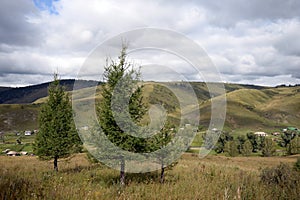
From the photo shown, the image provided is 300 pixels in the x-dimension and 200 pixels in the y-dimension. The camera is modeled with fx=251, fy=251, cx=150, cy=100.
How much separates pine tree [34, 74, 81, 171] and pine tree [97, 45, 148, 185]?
632 centimetres

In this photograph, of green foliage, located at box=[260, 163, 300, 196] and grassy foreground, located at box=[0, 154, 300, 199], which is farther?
green foliage, located at box=[260, 163, 300, 196]

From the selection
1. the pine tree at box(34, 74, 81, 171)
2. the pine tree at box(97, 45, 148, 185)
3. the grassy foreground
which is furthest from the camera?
the pine tree at box(34, 74, 81, 171)

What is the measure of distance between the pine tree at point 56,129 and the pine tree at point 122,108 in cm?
632

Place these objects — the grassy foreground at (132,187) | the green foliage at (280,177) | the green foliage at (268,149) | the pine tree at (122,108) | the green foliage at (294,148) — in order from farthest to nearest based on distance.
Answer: the green foliage at (268,149), the green foliage at (294,148), the pine tree at (122,108), the green foliage at (280,177), the grassy foreground at (132,187)

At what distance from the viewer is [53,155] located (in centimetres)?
1795

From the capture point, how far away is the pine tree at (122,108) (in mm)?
12578

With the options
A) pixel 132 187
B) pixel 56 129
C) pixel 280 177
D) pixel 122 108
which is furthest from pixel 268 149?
pixel 132 187

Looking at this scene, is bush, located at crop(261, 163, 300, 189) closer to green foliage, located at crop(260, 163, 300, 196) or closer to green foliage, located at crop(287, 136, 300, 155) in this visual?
green foliage, located at crop(260, 163, 300, 196)

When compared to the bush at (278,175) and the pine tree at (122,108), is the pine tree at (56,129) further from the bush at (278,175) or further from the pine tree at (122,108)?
the bush at (278,175)

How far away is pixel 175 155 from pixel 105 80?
18.7ft

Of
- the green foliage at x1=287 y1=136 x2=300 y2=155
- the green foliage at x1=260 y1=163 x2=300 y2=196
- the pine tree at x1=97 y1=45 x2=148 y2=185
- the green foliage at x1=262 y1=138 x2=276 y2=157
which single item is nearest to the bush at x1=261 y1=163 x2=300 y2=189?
the green foliage at x1=260 y1=163 x2=300 y2=196

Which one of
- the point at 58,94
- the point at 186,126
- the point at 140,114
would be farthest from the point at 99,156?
the point at 58,94

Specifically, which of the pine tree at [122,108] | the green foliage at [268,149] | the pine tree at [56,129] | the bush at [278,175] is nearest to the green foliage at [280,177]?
the bush at [278,175]

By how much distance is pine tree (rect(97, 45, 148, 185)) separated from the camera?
1258cm
